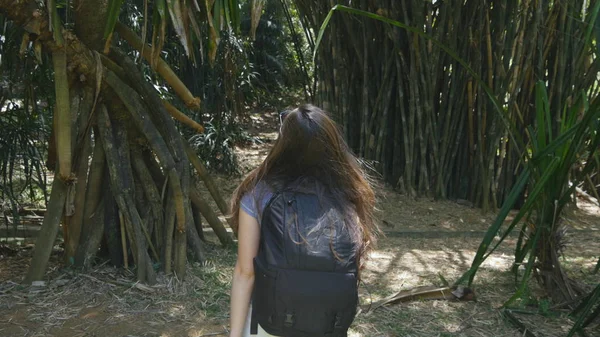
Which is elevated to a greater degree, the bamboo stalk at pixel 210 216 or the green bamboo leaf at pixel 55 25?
the green bamboo leaf at pixel 55 25

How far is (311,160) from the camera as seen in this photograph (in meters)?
2.12

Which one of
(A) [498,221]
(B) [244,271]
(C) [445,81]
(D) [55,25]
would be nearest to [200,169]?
(D) [55,25]

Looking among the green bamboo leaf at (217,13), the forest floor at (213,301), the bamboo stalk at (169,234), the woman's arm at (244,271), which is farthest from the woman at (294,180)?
Result: the bamboo stalk at (169,234)

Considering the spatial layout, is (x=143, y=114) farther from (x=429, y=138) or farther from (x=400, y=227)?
(x=429, y=138)

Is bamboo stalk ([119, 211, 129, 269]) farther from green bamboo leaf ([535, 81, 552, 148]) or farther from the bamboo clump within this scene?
the bamboo clump

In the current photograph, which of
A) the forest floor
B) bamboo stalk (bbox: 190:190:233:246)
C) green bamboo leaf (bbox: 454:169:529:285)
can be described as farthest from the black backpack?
bamboo stalk (bbox: 190:190:233:246)

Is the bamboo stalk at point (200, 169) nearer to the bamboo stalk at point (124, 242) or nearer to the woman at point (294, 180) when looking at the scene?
the bamboo stalk at point (124, 242)

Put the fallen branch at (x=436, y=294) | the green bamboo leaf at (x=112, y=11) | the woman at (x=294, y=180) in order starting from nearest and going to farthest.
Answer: the woman at (x=294, y=180) < the green bamboo leaf at (x=112, y=11) < the fallen branch at (x=436, y=294)

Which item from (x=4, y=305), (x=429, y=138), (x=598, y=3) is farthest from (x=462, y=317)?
(x=429, y=138)

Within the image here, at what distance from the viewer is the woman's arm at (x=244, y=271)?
6.88 ft

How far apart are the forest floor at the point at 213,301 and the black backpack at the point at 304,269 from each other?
1.67 m

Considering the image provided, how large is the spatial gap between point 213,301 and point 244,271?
1933mm

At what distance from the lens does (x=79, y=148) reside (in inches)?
166

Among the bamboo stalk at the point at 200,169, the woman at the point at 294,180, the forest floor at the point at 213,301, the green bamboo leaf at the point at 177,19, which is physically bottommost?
the forest floor at the point at 213,301
